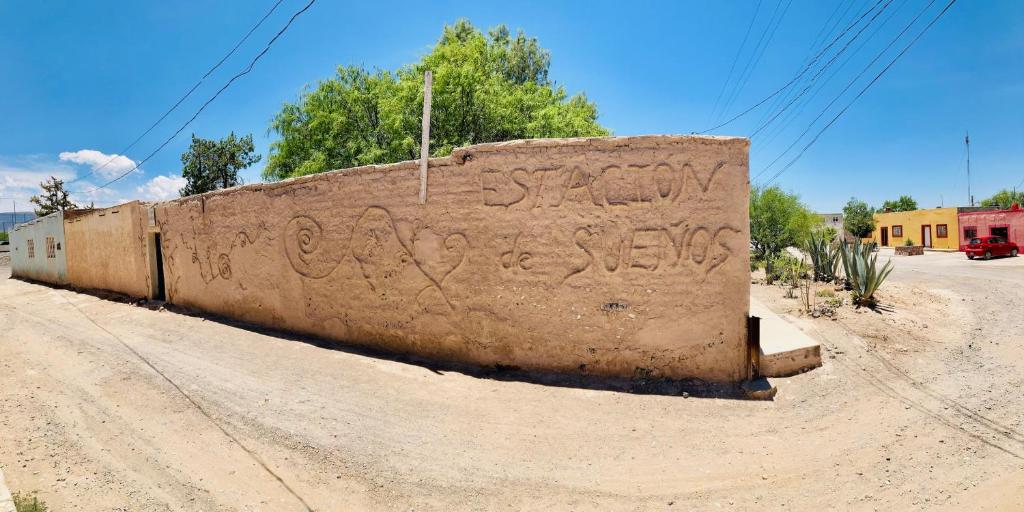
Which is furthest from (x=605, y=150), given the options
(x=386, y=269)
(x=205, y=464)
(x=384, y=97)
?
A: (x=384, y=97)

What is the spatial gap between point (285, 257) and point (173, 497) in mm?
4690

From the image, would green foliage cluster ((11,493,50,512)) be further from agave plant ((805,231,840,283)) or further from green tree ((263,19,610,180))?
agave plant ((805,231,840,283))

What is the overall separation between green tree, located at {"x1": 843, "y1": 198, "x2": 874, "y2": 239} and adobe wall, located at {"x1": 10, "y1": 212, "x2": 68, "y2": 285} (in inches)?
2057

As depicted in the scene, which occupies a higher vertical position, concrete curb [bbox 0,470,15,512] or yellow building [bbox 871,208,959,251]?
yellow building [bbox 871,208,959,251]

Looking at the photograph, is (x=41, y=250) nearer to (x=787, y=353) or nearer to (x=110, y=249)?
(x=110, y=249)

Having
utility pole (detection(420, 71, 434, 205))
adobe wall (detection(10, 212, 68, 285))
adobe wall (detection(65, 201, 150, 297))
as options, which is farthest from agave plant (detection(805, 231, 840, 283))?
adobe wall (detection(10, 212, 68, 285))

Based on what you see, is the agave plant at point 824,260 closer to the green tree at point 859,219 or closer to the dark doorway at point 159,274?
the dark doorway at point 159,274

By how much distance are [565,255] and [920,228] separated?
144 feet

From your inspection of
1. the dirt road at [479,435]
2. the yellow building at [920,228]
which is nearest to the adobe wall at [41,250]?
the dirt road at [479,435]

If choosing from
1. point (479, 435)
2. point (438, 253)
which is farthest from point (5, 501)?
point (438, 253)

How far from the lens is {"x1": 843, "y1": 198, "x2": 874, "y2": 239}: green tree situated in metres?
43.5

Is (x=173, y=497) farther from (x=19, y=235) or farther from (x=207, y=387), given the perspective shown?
(x=19, y=235)

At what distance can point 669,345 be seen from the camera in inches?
206

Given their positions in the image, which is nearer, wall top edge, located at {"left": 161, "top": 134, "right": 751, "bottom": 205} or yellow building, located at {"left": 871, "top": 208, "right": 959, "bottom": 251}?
wall top edge, located at {"left": 161, "top": 134, "right": 751, "bottom": 205}
